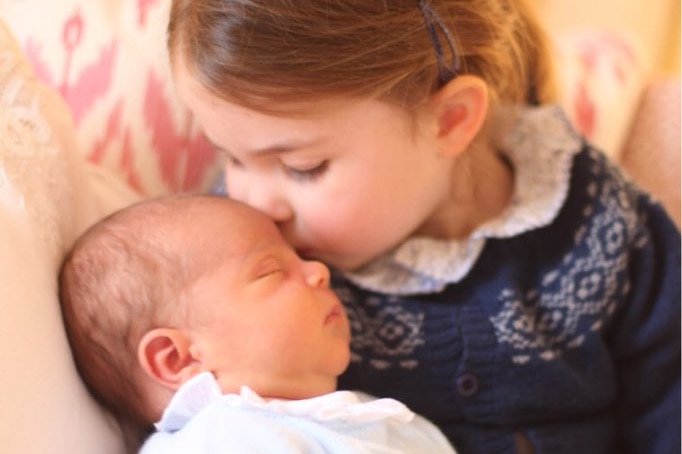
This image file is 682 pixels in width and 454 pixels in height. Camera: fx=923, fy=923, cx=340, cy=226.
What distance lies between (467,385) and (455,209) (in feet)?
0.70

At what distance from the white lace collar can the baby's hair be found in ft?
0.82

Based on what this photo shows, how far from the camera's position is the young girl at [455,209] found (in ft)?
2.82

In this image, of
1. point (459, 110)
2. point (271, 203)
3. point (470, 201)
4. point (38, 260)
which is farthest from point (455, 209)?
point (38, 260)

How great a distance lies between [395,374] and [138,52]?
0.49 metres

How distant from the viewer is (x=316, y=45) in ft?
2.76

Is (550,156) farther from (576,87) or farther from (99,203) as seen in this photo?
(99,203)

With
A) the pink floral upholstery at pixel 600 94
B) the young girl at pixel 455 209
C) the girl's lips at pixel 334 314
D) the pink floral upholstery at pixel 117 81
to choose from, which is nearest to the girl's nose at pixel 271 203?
the young girl at pixel 455 209

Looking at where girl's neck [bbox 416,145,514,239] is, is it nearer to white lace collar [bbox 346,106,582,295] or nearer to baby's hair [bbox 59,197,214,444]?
white lace collar [bbox 346,106,582,295]

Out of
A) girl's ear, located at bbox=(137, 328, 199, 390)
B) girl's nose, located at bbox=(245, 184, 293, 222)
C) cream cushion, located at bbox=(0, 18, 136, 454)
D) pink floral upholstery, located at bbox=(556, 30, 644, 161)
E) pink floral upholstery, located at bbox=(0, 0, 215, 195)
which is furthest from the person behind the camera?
pink floral upholstery, located at bbox=(556, 30, 644, 161)

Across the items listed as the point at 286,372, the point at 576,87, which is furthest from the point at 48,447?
the point at 576,87

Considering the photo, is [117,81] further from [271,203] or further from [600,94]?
[600,94]

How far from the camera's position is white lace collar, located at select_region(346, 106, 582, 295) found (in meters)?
1.02

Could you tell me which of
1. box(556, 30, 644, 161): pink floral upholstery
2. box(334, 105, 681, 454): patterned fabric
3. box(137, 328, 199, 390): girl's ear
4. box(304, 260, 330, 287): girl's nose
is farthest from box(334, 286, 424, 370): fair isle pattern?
box(556, 30, 644, 161): pink floral upholstery

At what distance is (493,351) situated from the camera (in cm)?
99
